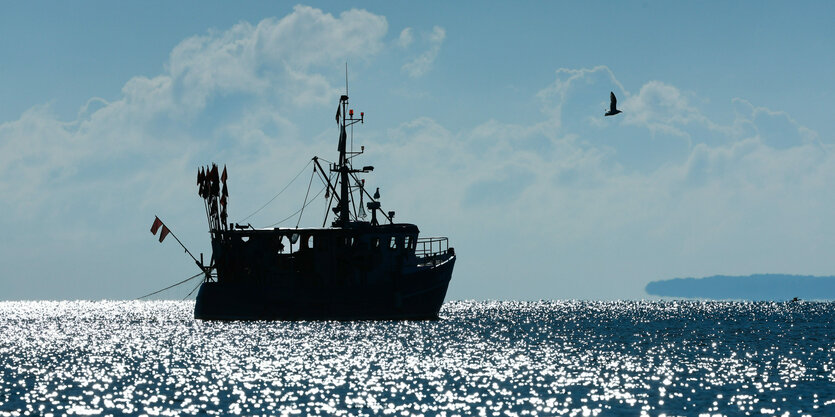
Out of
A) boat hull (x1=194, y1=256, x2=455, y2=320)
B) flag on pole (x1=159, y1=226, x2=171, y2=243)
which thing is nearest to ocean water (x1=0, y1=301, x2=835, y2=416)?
boat hull (x1=194, y1=256, x2=455, y2=320)

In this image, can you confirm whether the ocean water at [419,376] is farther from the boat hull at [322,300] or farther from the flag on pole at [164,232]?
the flag on pole at [164,232]

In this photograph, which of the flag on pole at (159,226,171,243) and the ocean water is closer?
the ocean water

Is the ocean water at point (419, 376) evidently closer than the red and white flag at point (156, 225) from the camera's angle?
Yes

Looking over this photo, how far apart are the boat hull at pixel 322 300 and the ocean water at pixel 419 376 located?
1683 millimetres

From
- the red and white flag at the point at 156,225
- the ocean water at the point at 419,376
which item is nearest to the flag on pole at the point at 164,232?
the red and white flag at the point at 156,225

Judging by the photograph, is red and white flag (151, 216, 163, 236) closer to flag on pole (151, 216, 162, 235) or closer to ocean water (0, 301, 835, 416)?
flag on pole (151, 216, 162, 235)

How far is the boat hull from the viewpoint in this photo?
211 ft

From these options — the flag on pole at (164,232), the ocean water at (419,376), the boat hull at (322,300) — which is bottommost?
the ocean water at (419,376)

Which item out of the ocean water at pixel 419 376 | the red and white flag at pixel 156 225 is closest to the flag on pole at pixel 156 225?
the red and white flag at pixel 156 225

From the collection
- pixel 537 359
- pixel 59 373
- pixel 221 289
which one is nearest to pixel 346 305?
pixel 221 289

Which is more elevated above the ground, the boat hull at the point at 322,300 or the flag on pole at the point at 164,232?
the flag on pole at the point at 164,232

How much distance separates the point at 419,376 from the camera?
135 feet

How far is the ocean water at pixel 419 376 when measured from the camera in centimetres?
3141

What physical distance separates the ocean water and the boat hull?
1683 mm
